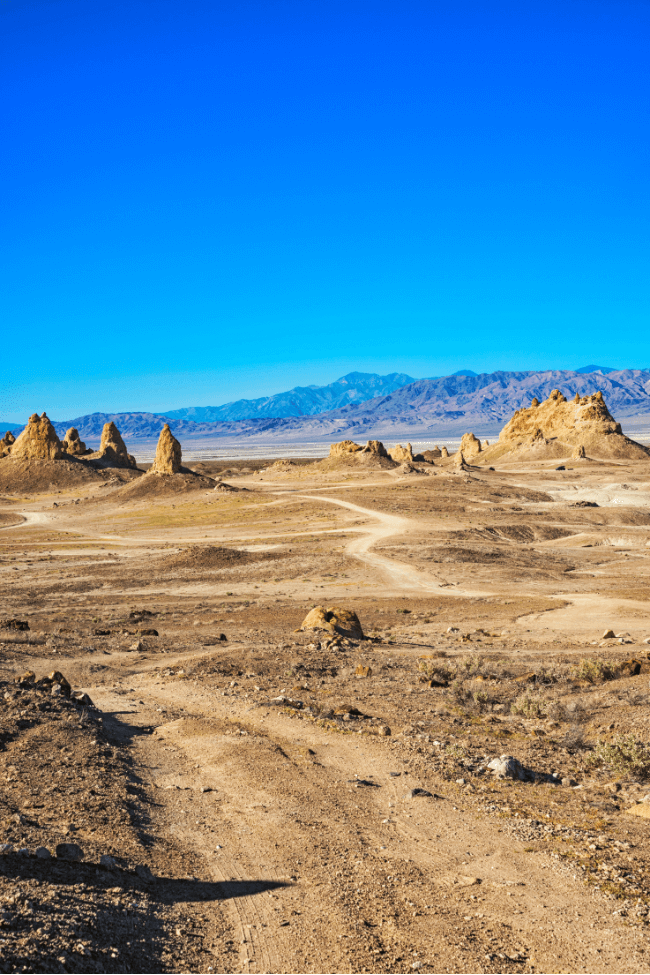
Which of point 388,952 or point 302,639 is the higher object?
point 388,952

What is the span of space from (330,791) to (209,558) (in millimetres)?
34903

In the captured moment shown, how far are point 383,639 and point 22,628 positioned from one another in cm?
1318

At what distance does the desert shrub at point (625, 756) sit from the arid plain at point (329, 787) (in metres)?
0.04

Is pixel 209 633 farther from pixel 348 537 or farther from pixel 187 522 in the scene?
pixel 187 522

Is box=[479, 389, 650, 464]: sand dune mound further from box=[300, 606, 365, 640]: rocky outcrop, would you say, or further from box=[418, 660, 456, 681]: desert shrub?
box=[418, 660, 456, 681]: desert shrub

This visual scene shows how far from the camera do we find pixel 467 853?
8.05 meters

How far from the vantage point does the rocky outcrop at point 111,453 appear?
114 m

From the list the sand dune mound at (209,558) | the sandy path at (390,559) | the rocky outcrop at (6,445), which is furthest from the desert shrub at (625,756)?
the rocky outcrop at (6,445)

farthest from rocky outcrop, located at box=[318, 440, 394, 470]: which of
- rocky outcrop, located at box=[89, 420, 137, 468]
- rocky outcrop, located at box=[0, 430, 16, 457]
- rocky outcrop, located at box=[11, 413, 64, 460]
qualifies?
rocky outcrop, located at box=[0, 430, 16, 457]

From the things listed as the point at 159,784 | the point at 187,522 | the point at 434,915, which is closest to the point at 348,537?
the point at 187,522

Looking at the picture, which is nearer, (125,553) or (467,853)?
(467,853)

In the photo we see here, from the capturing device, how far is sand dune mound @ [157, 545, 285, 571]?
1702 inches

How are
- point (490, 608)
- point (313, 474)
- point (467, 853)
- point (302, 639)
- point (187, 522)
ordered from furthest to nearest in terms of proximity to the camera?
point (313, 474)
point (187, 522)
point (490, 608)
point (302, 639)
point (467, 853)

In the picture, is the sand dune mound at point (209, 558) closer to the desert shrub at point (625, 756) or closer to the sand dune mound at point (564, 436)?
the desert shrub at point (625, 756)
